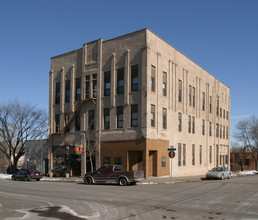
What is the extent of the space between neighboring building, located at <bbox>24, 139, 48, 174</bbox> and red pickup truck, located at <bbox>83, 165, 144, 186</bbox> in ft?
49.3

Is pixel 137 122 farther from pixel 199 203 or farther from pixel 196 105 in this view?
pixel 199 203

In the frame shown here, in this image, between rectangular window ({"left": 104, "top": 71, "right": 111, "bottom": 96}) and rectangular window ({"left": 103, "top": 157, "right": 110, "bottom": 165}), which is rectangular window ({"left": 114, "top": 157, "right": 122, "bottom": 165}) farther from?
rectangular window ({"left": 104, "top": 71, "right": 111, "bottom": 96})

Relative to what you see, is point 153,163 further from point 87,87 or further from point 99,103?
point 87,87

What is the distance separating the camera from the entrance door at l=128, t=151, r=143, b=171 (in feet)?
104

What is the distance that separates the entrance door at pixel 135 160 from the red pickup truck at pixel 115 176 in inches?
258

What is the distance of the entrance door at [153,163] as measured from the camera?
31.5 m

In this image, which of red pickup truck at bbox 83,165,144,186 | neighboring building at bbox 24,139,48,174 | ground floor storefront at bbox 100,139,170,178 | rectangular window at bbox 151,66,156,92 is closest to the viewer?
red pickup truck at bbox 83,165,144,186

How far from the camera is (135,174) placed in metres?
23.7

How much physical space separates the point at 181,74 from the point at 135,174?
729 inches

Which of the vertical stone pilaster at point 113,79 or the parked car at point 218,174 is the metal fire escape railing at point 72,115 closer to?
the vertical stone pilaster at point 113,79

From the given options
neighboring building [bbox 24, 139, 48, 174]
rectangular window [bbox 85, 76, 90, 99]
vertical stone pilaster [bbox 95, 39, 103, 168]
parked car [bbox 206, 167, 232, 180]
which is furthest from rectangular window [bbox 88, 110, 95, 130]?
parked car [bbox 206, 167, 232, 180]

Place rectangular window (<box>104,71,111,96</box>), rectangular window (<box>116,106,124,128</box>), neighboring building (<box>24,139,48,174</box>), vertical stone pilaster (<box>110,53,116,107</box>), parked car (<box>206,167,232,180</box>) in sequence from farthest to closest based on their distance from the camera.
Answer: neighboring building (<box>24,139,48,174</box>)
rectangular window (<box>104,71,111,96</box>)
vertical stone pilaster (<box>110,53,116,107</box>)
rectangular window (<box>116,106,124,128</box>)
parked car (<box>206,167,232,180</box>)

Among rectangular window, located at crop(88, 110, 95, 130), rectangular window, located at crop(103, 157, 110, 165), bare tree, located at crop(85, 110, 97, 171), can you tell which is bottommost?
rectangular window, located at crop(103, 157, 110, 165)

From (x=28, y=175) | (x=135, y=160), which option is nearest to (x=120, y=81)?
(x=135, y=160)
